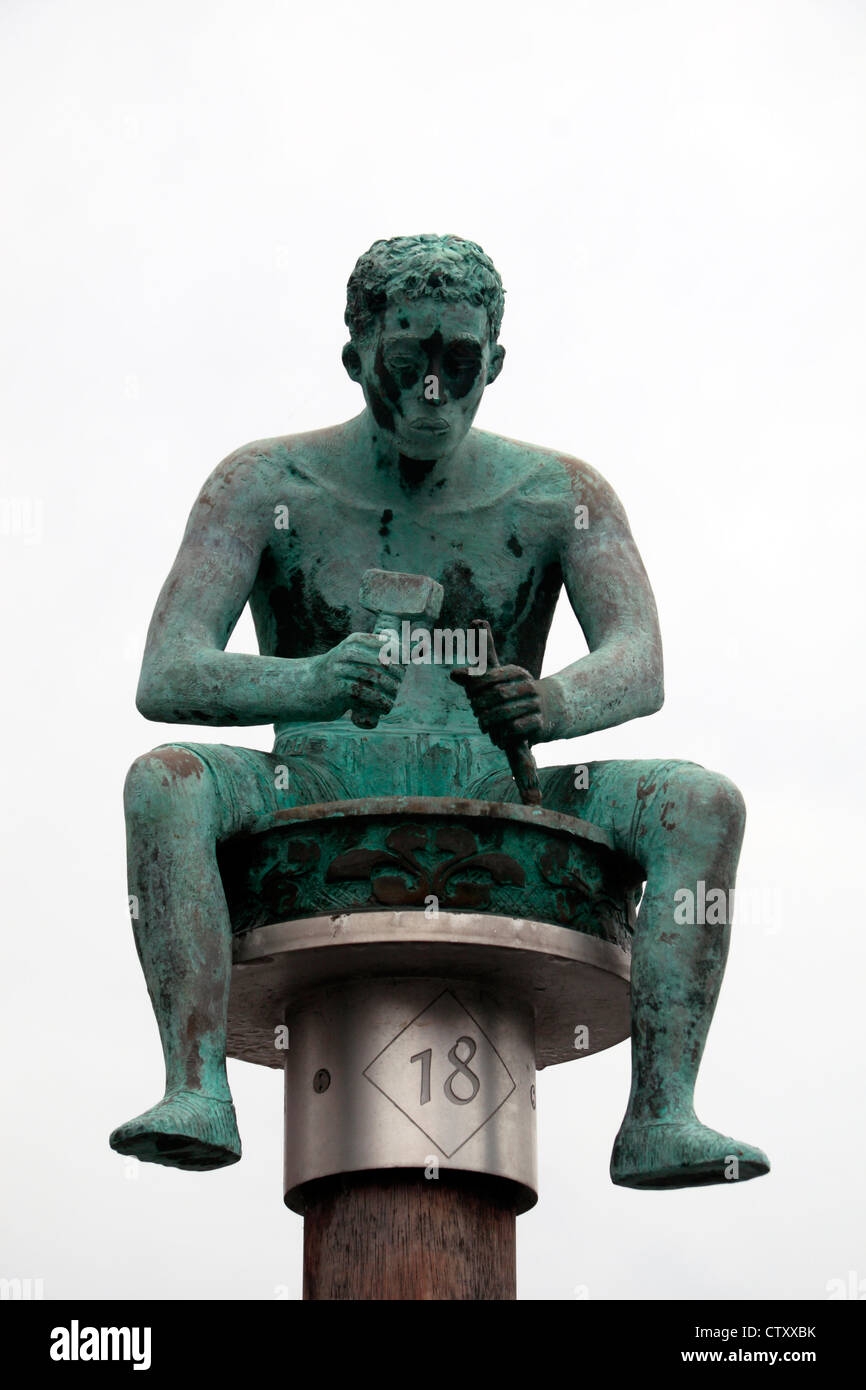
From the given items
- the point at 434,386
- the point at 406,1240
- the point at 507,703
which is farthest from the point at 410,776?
the point at 406,1240

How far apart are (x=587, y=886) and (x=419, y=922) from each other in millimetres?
700

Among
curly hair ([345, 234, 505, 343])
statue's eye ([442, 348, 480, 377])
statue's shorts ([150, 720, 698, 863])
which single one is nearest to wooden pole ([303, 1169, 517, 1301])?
statue's shorts ([150, 720, 698, 863])

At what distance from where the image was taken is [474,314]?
10.3 meters

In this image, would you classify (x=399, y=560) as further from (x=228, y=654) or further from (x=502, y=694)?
(x=502, y=694)

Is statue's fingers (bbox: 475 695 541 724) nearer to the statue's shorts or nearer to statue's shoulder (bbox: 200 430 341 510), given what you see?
the statue's shorts

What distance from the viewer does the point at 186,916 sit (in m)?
9.68

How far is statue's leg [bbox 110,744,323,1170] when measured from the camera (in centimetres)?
952

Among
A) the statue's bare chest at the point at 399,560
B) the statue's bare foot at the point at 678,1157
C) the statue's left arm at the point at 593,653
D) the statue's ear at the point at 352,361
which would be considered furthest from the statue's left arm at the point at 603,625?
the statue's bare foot at the point at 678,1157

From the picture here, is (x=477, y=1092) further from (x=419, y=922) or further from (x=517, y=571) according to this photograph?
(x=517, y=571)

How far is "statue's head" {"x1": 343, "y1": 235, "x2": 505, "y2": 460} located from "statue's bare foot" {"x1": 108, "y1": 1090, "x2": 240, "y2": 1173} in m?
2.60

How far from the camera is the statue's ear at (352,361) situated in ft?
35.0

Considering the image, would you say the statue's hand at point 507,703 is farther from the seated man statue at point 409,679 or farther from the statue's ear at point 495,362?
the statue's ear at point 495,362

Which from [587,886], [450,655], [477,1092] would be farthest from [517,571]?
[477,1092]

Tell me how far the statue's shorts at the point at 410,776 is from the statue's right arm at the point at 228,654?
23 centimetres
